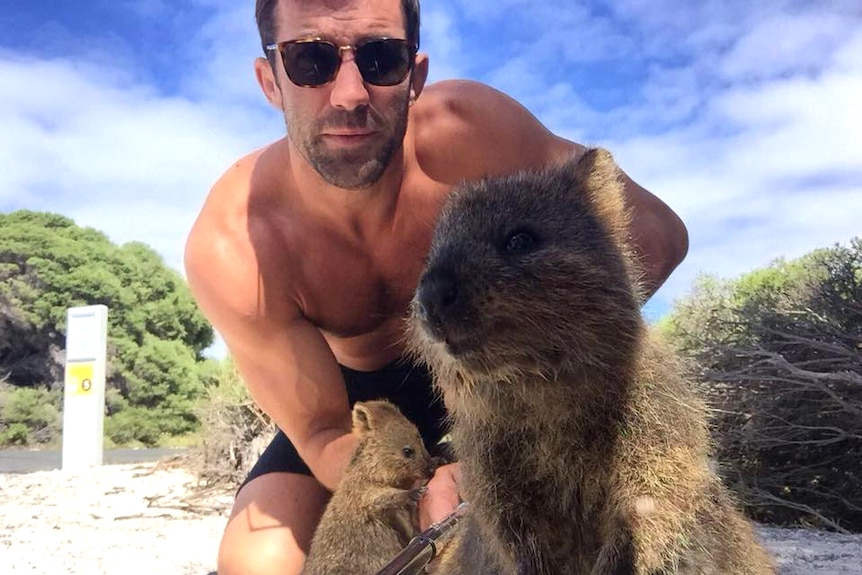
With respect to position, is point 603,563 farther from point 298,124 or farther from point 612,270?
point 298,124

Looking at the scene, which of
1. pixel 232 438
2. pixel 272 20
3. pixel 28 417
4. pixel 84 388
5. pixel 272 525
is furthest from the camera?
pixel 28 417

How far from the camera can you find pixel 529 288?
213cm

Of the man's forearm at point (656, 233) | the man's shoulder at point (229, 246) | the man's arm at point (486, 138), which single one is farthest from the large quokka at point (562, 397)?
the man's shoulder at point (229, 246)

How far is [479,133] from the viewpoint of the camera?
4.05 metres

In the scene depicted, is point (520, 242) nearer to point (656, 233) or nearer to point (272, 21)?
point (656, 233)

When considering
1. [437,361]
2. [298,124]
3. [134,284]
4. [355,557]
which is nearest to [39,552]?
[355,557]

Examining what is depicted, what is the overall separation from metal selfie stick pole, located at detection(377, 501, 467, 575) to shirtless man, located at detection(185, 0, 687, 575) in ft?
1.29

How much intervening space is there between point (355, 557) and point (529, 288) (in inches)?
103

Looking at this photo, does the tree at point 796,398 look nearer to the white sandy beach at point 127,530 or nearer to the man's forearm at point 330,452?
the white sandy beach at point 127,530

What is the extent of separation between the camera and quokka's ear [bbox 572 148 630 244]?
2.51 meters

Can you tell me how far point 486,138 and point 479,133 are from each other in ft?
0.15

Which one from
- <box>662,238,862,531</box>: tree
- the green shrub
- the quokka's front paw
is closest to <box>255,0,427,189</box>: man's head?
the quokka's front paw

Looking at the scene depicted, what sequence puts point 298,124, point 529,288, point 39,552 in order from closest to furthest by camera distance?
A: point 529,288 < point 298,124 < point 39,552

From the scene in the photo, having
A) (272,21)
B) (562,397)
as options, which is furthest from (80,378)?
(562,397)
